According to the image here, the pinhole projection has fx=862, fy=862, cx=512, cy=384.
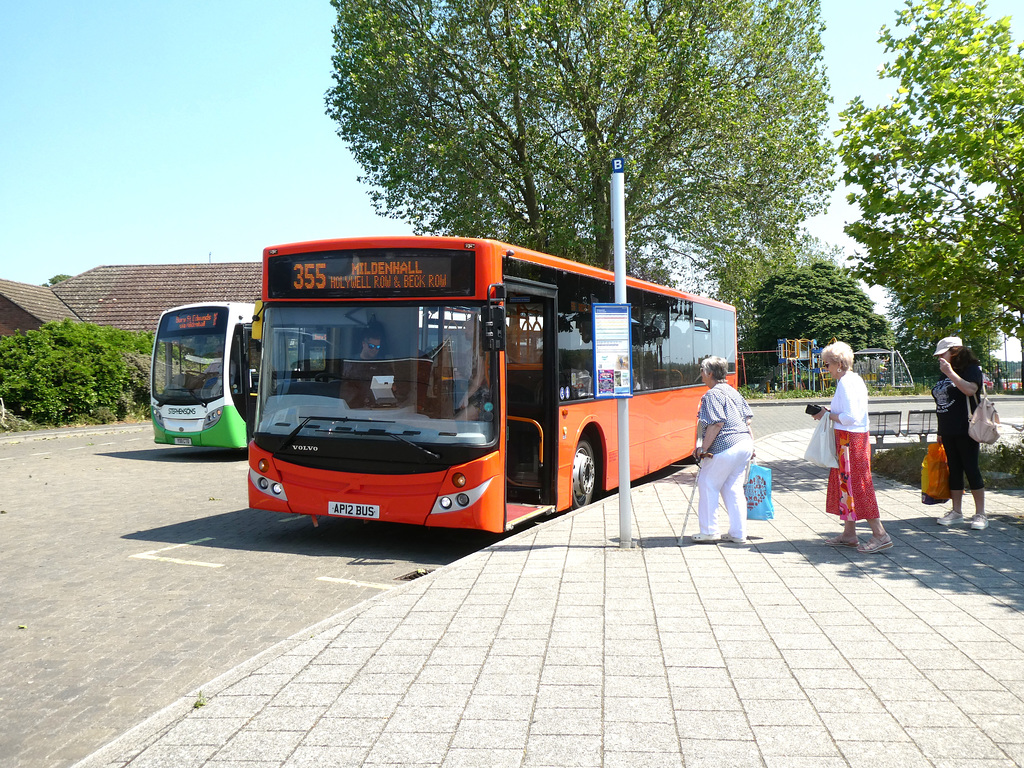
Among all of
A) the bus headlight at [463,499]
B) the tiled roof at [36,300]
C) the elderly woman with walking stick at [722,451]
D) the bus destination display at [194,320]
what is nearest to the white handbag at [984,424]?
the elderly woman with walking stick at [722,451]

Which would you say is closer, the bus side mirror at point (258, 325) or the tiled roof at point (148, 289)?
the bus side mirror at point (258, 325)

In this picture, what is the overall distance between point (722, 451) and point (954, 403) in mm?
2426

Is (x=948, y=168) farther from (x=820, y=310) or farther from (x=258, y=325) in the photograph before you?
(x=820, y=310)

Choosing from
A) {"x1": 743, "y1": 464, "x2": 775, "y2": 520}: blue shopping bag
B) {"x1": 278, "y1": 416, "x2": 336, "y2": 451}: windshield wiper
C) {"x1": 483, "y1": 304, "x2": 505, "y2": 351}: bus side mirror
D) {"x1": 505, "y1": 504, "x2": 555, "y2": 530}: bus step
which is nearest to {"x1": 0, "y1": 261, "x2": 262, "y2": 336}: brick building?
{"x1": 278, "y1": 416, "x2": 336, "y2": 451}: windshield wiper

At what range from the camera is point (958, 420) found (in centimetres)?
809

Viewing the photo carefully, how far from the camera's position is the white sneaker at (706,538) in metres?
7.66

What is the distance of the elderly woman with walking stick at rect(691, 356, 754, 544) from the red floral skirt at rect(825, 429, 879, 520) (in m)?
0.77

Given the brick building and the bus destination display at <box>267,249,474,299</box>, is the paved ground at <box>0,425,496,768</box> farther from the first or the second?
the brick building

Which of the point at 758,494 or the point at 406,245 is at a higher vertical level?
the point at 406,245

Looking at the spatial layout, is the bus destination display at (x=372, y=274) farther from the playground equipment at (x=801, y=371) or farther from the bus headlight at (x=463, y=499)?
the playground equipment at (x=801, y=371)

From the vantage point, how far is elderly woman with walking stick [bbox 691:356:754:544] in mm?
7504

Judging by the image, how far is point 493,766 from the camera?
3350 millimetres

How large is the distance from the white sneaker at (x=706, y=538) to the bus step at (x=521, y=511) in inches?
61.9

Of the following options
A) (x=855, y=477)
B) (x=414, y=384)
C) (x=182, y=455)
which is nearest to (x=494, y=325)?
(x=414, y=384)
